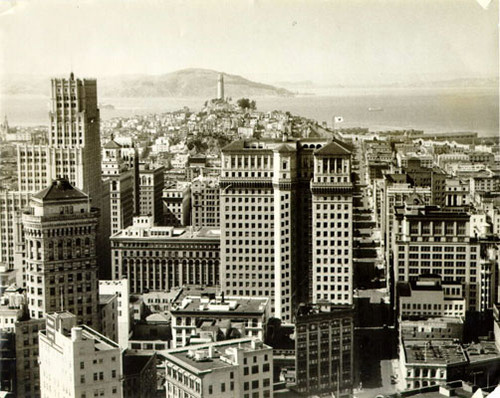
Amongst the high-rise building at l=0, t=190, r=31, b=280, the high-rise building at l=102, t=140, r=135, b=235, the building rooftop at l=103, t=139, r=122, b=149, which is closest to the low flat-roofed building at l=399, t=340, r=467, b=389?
the high-rise building at l=102, t=140, r=135, b=235

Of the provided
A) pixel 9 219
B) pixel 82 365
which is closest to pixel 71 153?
pixel 9 219

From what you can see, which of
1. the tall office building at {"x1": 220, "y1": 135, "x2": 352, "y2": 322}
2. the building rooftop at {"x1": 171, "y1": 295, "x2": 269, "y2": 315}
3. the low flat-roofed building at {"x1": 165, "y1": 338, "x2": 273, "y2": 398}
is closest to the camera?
the low flat-roofed building at {"x1": 165, "y1": 338, "x2": 273, "y2": 398}

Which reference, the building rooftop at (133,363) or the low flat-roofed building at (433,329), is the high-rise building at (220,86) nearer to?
the building rooftop at (133,363)

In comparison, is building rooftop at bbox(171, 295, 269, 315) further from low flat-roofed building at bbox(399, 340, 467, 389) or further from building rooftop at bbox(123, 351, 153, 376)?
low flat-roofed building at bbox(399, 340, 467, 389)

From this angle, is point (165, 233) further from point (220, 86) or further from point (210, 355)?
point (210, 355)

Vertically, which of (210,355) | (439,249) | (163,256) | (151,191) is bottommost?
(210,355)

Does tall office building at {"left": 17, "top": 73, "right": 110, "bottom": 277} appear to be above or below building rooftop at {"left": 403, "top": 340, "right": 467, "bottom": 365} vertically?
above

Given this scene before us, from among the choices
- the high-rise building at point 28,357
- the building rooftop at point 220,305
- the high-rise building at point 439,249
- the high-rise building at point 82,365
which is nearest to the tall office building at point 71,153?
the building rooftop at point 220,305

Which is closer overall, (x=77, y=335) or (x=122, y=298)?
(x=77, y=335)
